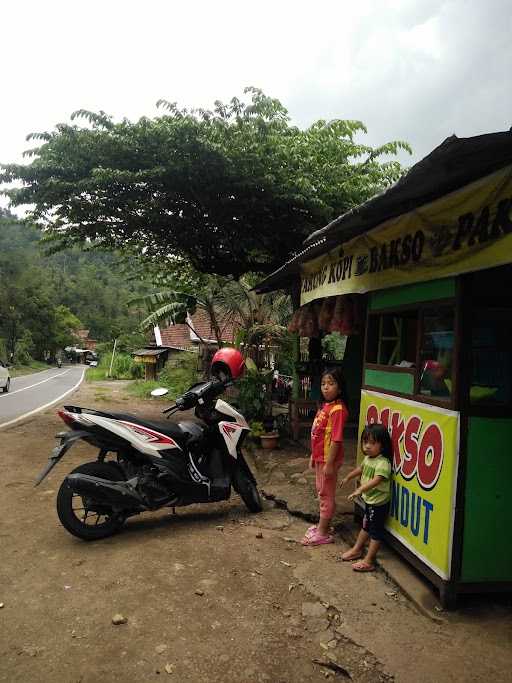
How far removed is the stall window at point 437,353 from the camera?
311 centimetres

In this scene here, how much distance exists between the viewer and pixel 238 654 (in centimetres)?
249

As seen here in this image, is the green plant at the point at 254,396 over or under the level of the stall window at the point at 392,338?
under

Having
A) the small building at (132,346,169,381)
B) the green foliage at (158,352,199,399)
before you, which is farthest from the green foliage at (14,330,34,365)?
the green foliage at (158,352,199,399)

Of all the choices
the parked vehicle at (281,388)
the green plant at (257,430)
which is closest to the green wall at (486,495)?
the green plant at (257,430)

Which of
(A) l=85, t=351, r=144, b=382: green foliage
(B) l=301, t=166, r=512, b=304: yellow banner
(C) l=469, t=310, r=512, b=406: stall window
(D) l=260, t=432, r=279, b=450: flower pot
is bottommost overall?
(A) l=85, t=351, r=144, b=382: green foliage

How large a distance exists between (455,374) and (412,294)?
2.80ft

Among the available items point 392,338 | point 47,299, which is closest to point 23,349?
point 47,299

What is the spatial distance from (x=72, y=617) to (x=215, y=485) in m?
1.78

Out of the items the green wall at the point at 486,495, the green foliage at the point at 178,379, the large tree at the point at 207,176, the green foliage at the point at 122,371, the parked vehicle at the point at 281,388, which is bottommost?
the green foliage at the point at 122,371

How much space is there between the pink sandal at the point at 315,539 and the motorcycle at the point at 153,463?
84 cm

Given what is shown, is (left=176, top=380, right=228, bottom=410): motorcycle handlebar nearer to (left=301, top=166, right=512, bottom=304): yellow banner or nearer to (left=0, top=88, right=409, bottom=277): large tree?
(left=301, top=166, right=512, bottom=304): yellow banner

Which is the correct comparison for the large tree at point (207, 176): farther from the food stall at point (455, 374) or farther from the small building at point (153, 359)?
the small building at point (153, 359)

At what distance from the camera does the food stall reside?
8.63 ft

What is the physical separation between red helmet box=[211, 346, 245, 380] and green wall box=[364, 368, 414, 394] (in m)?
1.22
